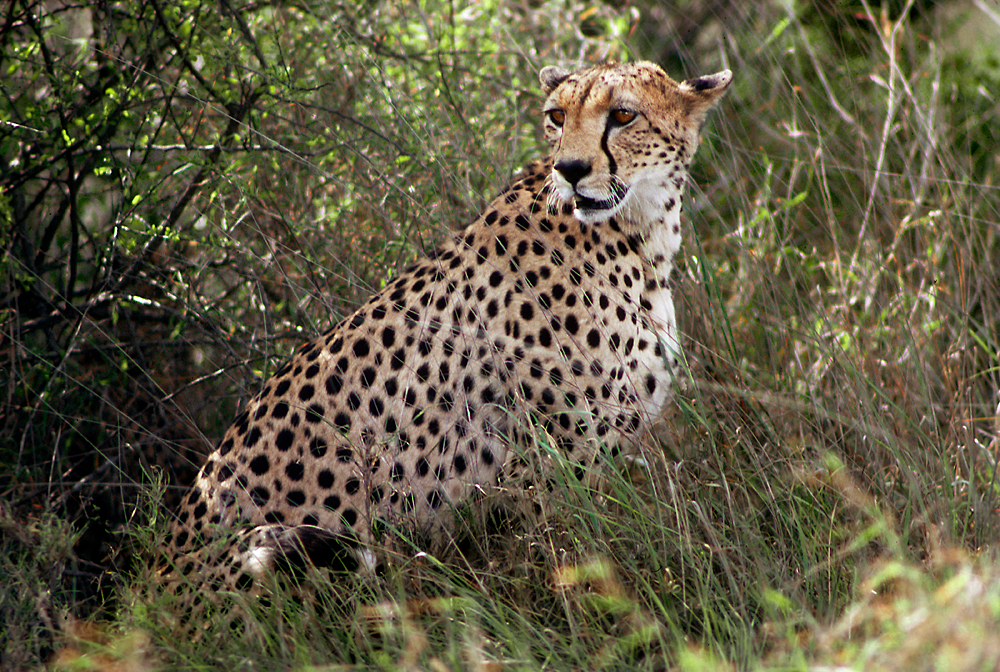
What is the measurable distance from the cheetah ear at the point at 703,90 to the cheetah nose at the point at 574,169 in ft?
1.37

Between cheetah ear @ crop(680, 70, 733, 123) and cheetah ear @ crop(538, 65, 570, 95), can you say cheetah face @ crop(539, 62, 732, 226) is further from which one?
cheetah ear @ crop(538, 65, 570, 95)

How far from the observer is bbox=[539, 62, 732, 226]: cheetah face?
2219mm

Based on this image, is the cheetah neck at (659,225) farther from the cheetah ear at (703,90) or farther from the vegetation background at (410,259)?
the cheetah ear at (703,90)

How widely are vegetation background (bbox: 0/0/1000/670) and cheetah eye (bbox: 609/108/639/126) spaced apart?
0.36 metres

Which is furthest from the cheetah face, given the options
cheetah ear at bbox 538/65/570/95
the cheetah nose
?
cheetah ear at bbox 538/65/570/95

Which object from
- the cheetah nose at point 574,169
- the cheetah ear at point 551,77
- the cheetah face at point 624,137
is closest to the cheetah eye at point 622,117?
the cheetah face at point 624,137

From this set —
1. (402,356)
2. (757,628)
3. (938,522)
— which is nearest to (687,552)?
(757,628)

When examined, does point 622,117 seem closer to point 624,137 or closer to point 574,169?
point 624,137

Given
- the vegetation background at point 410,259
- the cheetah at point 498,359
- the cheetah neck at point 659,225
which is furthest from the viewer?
the cheetah neck at point 659,225

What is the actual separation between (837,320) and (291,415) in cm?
188

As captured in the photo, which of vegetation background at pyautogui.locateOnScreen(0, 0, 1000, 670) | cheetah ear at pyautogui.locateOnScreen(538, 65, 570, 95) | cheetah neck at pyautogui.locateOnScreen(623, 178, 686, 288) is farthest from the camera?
cheetah ear at pyautogui.locateOnScreen(538, 65, 570, 95)

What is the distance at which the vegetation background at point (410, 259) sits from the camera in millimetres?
1768

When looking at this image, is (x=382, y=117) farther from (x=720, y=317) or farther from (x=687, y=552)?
(x=687, y=552)

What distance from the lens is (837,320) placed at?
9.94 ft
